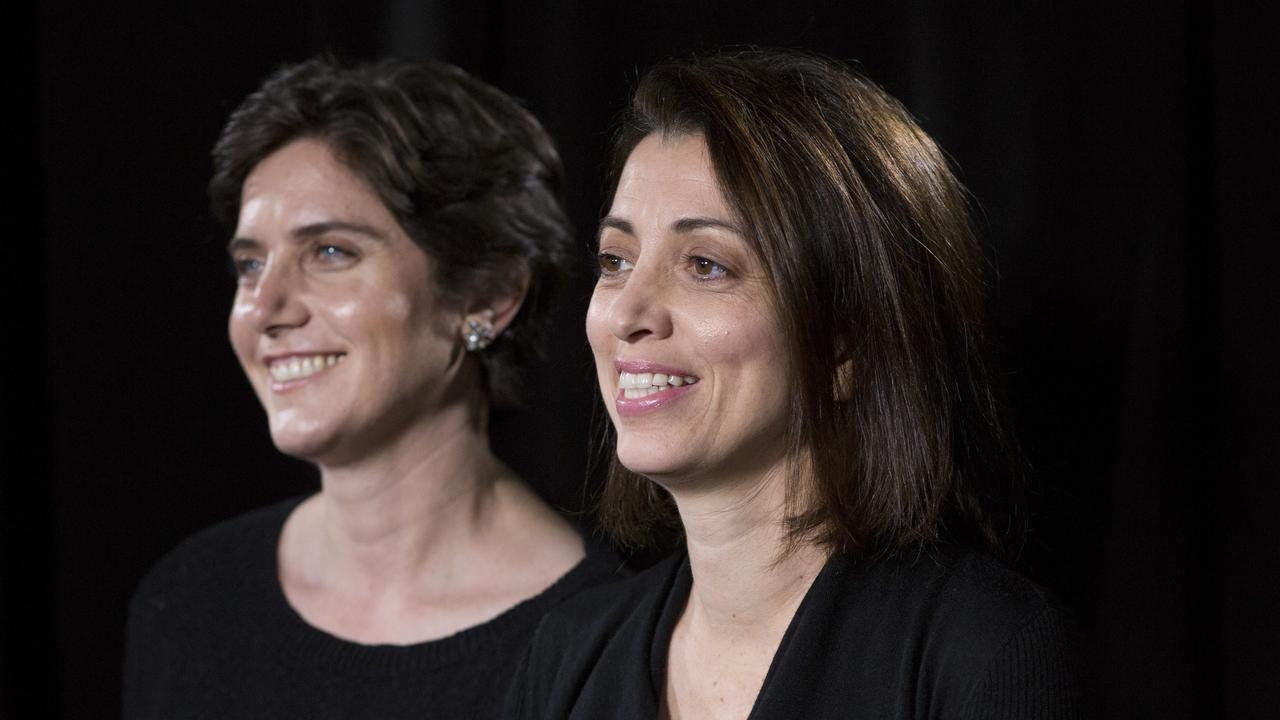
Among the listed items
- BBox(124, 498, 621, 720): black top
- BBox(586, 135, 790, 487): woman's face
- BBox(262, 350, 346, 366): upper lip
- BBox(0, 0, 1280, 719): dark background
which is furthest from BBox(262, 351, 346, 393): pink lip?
BBox(586, 135, 790, 487): woman's face

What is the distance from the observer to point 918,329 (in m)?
1.66

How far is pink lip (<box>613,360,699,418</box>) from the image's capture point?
1637mm

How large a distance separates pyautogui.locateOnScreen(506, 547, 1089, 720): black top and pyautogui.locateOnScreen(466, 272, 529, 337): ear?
2.36 feet

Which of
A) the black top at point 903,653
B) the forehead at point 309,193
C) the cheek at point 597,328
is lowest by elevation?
the black top at point 903,653

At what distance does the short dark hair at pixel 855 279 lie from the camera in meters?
1.61

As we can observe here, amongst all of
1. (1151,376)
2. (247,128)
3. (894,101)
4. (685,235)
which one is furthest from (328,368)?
(1151,376)

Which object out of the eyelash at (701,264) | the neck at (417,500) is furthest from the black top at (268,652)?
the eyelash at (701,264)

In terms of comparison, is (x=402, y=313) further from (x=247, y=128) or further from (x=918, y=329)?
(x=918, y=329)

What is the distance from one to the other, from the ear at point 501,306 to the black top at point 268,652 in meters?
0.39

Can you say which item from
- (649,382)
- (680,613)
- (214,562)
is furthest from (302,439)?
(649,382)

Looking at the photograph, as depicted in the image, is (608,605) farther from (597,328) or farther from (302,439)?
(302,439)

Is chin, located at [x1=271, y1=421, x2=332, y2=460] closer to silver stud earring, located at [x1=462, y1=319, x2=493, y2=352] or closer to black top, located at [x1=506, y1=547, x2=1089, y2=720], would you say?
silver stud earring, located at [x1=462, y1=319, x2=493, y2=352]

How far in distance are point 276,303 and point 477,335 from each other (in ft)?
1.04

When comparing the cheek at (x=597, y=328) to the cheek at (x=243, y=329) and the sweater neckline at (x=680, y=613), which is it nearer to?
the sweater neckline at (x=680, y=613)
